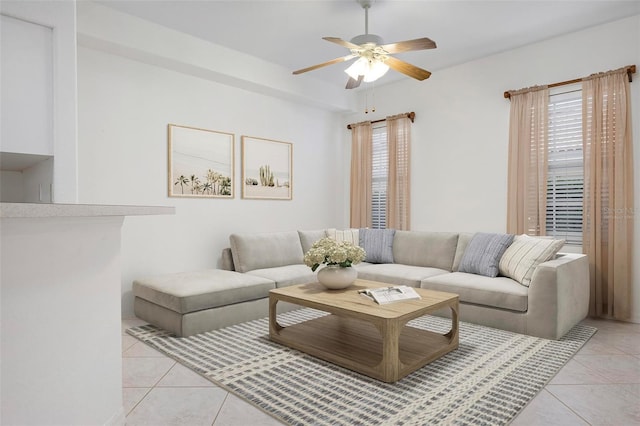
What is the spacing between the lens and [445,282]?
3578 millimetres

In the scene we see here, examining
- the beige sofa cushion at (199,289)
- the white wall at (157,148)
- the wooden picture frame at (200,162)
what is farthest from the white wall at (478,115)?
the beige sofa cushion at (199,289)

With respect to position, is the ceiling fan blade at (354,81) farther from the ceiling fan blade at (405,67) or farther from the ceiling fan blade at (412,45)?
the ceiling fan blade at (412,45)

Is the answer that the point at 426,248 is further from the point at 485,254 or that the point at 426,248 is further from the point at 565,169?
the point at 565,169

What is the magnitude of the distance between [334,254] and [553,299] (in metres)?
1.69

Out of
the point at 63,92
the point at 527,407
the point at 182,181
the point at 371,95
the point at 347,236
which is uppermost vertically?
the point at 371,95

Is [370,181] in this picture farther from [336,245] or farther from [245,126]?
[336,245]

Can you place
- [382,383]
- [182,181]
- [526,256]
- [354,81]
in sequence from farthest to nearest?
[182,181] < [354,81] < [526,256] < [382,383]

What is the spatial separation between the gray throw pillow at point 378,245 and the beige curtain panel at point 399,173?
436 millimetres

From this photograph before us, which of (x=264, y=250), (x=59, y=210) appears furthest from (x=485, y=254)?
(x=59, y=210)

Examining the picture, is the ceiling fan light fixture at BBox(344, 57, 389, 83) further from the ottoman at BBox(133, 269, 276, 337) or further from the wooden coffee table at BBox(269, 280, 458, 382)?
the ottoman at BBox(133, 269, 276, 337)

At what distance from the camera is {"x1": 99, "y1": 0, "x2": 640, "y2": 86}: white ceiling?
10.9 feet

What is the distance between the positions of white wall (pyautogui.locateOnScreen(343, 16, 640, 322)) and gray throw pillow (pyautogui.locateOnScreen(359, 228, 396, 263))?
1.88 feet

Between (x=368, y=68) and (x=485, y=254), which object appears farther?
(x=485, y=254)

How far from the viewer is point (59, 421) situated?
1.33 metres
